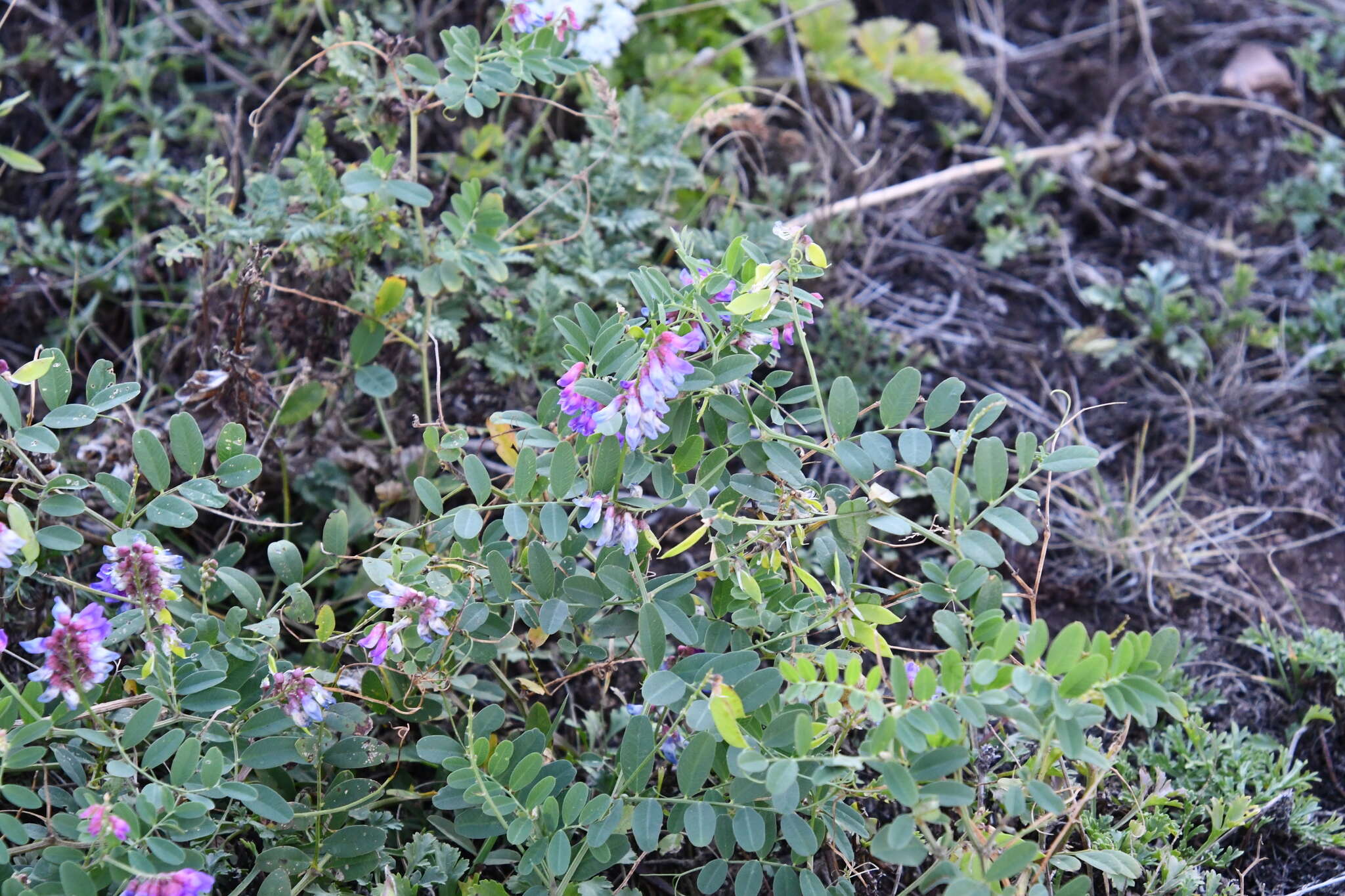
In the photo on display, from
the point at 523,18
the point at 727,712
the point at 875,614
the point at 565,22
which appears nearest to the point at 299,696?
the point at 727,712

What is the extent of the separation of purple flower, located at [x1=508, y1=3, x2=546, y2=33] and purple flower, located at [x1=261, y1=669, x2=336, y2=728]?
1094 millimetres

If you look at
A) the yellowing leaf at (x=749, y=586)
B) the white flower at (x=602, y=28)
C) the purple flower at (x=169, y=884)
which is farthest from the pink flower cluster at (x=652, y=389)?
the white flower at (x=602, y=28)

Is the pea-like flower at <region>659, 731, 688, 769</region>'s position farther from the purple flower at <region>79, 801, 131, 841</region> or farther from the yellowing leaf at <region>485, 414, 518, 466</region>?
the purple flower at <region>79, 801, 131, 841</region>

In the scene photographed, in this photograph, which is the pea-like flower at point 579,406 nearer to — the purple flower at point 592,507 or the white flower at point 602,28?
the purple flower at point 592,507

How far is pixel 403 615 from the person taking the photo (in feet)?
4.63

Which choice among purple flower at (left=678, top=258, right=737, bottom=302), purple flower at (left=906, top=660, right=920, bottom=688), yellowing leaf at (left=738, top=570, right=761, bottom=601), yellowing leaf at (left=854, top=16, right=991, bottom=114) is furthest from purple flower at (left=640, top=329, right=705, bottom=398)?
yellowing leaf at (left=854, top=16, right=991, bottom=114)

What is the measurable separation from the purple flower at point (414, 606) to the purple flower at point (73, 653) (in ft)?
1.05

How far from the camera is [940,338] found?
8.86 ft

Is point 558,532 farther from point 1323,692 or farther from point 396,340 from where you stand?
point 1323,692

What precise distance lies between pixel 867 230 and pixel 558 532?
1.73 meters

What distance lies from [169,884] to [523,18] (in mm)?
1384

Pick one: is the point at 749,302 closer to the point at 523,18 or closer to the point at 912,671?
the point at 912,671

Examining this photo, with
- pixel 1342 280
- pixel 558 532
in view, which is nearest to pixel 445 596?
pixel 558 532

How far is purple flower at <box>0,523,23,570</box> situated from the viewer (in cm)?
129
